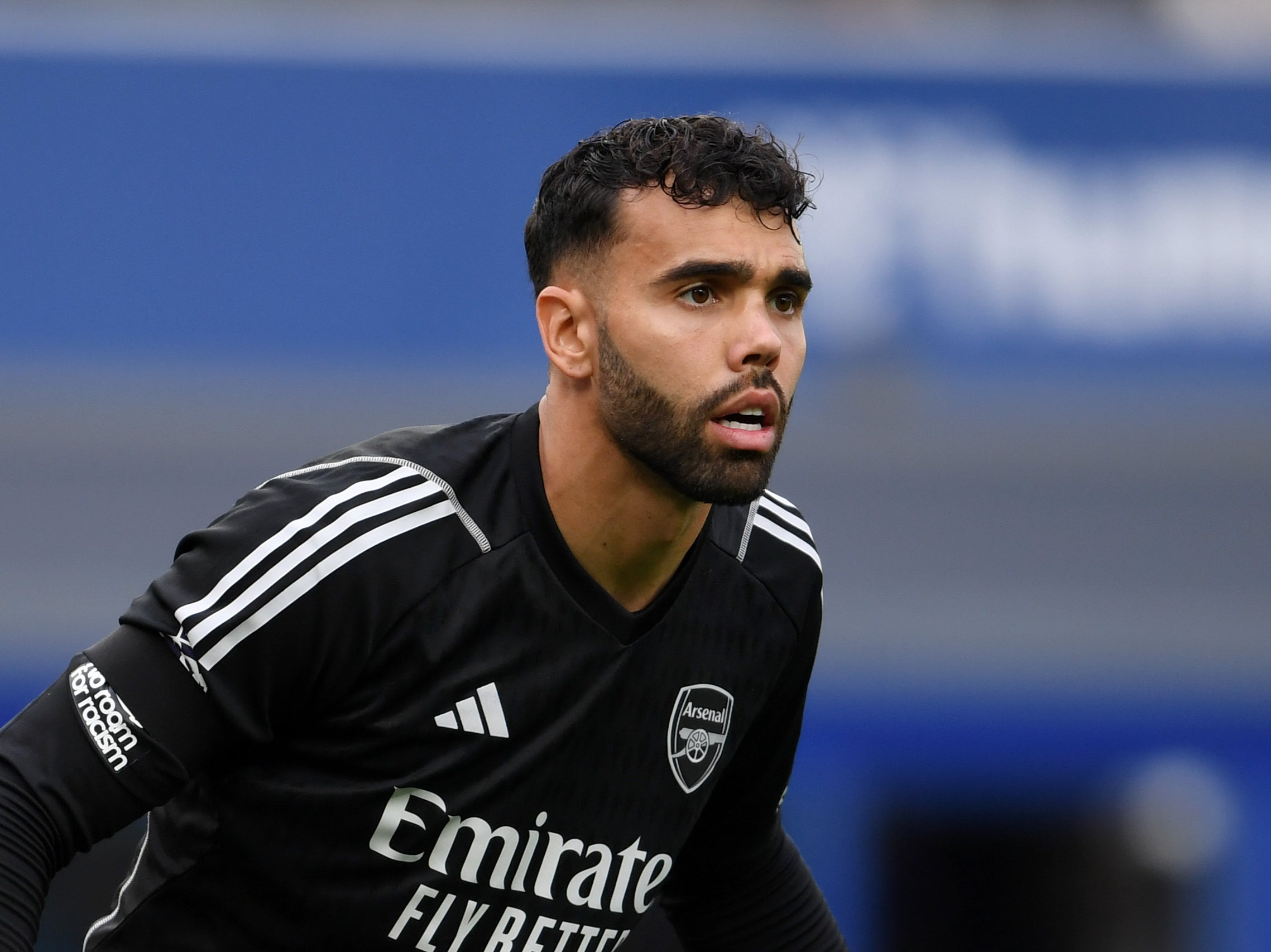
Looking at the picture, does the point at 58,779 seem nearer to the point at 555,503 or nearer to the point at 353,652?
the point at 353,652

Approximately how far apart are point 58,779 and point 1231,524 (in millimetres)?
5402

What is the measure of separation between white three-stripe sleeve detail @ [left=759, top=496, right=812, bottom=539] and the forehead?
48cm

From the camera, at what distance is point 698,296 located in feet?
8.46

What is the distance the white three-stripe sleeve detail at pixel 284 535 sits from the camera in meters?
2.36

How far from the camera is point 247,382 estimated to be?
20.9 feet

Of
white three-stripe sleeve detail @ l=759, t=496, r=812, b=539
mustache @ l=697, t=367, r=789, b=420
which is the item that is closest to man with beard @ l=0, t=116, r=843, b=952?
mustache @ l=697, t=367, r=789, b=420

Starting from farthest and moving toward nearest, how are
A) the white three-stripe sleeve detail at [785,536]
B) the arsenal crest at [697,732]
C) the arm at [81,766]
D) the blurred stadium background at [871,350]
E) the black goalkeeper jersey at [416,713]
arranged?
the blurred stadium background at [871,350]
the white three-stripe sleeve detail at [785,536]
the arsenal crest at [697,732]
the black goalkeeper jersey at [416,713]
the arm at [81,766]

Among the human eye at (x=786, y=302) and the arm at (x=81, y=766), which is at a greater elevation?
the human eye at (x=786, y=302)

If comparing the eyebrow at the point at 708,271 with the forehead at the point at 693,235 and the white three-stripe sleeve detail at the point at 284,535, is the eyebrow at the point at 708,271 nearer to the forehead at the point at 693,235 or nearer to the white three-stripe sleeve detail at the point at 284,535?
the forehead at the point at 693,235

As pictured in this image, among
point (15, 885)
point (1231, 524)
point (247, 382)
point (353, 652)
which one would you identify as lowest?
point (1231, 524)

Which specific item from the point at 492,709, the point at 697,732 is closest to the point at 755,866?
the point at 697,732

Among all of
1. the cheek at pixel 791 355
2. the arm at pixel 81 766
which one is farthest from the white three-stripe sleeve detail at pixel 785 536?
the arm at pixel 81 766

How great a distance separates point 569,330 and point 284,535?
565 mm

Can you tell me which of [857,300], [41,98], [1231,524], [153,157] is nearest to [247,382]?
[153,157]
